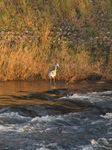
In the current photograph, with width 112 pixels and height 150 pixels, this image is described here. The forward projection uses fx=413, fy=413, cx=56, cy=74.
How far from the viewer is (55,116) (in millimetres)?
9453

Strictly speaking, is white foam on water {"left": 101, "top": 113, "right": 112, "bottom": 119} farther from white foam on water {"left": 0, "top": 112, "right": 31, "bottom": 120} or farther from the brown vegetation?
the brown vegetation

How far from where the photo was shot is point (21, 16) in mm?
19953

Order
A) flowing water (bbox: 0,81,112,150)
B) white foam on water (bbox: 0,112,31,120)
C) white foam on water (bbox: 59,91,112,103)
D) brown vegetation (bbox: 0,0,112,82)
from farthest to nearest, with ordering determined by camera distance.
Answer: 1. brown vegetation (bbox: 0,0,112,82)
2. white foam on water (bbox: 59,91,112,103)
3. white foam on water (bbox: 0,112,31,120)
4. flowing water (bbox: 0,81,112,150)

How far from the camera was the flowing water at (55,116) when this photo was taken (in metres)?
7.62

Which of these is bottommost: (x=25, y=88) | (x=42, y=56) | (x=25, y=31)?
(x=25, y=88)

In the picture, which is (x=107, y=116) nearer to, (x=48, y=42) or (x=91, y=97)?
(x=91, y=97)

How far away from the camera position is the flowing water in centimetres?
762

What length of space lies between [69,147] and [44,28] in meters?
10.8

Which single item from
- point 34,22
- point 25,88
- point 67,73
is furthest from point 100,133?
point 34,22

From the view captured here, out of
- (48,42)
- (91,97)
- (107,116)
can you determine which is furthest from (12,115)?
(48,42)

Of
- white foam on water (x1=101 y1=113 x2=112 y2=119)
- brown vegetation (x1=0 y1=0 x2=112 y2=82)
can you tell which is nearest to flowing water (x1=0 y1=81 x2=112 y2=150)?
white foam on water (x1=101 y1=113 x2=112 y2=119)

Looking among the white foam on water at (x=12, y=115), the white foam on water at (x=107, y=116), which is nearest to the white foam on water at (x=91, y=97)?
the white foam on water at (x=107, y=116)

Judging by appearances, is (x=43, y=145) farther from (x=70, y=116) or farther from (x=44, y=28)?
(x=44, y=28)

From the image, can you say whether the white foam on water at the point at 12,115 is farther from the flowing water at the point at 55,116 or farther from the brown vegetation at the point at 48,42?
the brown vegetation at the point at 48,42
